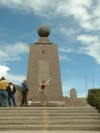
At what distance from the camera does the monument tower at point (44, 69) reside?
1256 inches

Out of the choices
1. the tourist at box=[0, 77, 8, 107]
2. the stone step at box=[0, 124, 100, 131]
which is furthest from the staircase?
the tourist at box=[0, 77, 8, 107]

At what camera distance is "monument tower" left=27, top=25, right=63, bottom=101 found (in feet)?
105

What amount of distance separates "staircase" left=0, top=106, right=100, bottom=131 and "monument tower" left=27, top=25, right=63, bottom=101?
43.1 ft

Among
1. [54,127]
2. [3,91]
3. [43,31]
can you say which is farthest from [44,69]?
[54,127]

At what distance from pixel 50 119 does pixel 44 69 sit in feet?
50.5

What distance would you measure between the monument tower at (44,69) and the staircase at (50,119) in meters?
13.1

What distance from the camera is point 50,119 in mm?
16953

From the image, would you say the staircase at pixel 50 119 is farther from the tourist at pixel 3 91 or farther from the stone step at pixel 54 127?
the tourist at pixel 3 91

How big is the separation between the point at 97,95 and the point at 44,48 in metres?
14.6

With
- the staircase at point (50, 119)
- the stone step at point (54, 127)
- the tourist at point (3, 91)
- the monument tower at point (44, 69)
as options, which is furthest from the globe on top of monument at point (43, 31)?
the stone step at point (54, 127)

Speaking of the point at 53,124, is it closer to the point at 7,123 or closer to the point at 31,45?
the point at 7,123

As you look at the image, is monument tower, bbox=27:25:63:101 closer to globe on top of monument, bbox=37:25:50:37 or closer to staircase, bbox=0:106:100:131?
globe on top of monument, bbox=37:25:50:37

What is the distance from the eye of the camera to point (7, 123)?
53.9 feet

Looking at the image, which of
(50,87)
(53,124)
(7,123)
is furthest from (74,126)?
(50,87)
